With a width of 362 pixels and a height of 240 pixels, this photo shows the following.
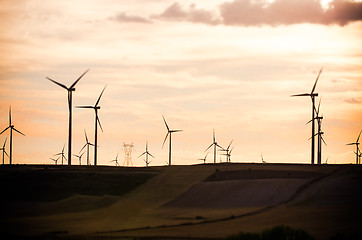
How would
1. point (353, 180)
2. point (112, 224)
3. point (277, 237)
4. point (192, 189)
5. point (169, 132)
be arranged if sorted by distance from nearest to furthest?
point (277, 237) < point (112, 224) < point (353, 180) < point (192, 189) < point (169, 132)

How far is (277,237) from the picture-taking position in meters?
78.8

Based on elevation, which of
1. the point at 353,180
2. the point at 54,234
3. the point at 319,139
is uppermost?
the point at 319,139

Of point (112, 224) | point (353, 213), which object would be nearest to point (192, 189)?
point (112, 224)

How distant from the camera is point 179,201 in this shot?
403 ft

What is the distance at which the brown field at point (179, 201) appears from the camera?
9344cm

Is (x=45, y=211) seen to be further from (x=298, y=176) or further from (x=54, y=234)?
(x=298, y=176)

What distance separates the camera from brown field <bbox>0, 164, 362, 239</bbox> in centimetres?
9344

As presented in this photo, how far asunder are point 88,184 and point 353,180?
1827 inches

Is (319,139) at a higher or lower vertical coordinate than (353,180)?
higher

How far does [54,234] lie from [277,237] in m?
28.9

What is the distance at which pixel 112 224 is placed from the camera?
339 feet

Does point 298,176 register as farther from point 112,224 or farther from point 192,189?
point 112,224

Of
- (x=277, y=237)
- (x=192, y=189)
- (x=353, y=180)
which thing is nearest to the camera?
(x=277, y=237)

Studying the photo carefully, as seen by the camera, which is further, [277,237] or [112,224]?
[112,224]
